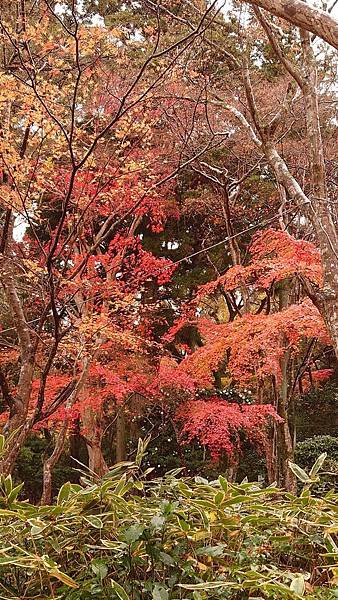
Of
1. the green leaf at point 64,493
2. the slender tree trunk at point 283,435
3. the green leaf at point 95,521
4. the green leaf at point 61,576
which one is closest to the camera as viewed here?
the green leaf at point 61,576

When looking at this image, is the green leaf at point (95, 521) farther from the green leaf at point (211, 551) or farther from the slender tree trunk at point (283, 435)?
the slender tree trunk at point (283, 435)

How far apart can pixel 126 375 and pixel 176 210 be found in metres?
4.15

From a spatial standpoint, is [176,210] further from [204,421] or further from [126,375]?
[204,421]

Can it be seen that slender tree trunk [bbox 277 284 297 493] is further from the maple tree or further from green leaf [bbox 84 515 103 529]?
green leaf [bbox 84 515 103 529]

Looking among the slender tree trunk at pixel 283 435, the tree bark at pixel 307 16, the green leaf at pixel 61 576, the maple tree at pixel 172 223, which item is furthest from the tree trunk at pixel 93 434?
the green leaf at pixel 61 576

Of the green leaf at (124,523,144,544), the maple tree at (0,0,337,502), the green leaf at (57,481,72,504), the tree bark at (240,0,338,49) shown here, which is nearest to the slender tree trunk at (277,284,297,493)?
the maple tree at (0,0,337,502)

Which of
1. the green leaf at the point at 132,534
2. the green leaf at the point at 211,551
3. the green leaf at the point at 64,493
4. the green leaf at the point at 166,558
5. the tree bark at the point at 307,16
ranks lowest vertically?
the green leaf at the point at 166,558

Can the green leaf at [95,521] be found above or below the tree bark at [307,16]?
below

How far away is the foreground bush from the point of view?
96cm

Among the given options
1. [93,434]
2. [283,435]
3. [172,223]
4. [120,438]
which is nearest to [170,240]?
[172,223]

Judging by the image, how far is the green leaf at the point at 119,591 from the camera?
91cm

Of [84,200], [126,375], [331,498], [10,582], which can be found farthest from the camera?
[126,375]

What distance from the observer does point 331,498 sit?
4.33ft

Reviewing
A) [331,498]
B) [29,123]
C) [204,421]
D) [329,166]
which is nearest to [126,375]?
[204,421]
